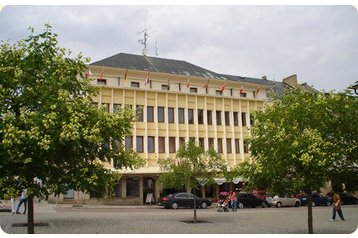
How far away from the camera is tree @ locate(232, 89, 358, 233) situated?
16.3 m

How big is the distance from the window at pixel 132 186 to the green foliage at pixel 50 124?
34823 mm

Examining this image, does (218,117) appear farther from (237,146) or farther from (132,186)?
(132,186)

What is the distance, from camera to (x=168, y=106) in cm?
5234

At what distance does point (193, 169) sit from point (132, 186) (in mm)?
22581

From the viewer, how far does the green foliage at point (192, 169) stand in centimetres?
2858

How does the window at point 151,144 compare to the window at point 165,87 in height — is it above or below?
below

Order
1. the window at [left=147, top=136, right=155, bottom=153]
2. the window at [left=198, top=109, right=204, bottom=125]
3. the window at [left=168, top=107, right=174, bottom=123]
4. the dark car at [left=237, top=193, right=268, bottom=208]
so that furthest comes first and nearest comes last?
1. the window at [left=198, top=109, right=204, bottom=125]
2. the window at [left=168, top=107, right=174, bottom=123]
3. the window at [left=147, top=136, right=155, bottom=153]
4. the dark car at [left=237, top=193, right=268, bottom=208]

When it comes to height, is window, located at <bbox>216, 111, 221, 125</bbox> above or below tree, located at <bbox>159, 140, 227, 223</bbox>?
above

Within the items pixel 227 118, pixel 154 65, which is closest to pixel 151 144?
pixel 154 65

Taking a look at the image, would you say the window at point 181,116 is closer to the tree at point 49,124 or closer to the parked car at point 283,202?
the parked car at point 283,202

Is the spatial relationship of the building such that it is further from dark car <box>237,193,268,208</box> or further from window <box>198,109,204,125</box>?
dark car <box>237,193,268,208</box>

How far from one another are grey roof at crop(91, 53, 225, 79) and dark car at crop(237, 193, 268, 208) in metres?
18.0

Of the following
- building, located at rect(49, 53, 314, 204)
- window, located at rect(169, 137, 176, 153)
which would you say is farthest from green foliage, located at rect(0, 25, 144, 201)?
window, located at rect(169, 137, 176, 153)

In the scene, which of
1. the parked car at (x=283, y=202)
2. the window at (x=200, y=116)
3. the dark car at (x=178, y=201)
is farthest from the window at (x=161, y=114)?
the parked car at (x=283, y=202)
